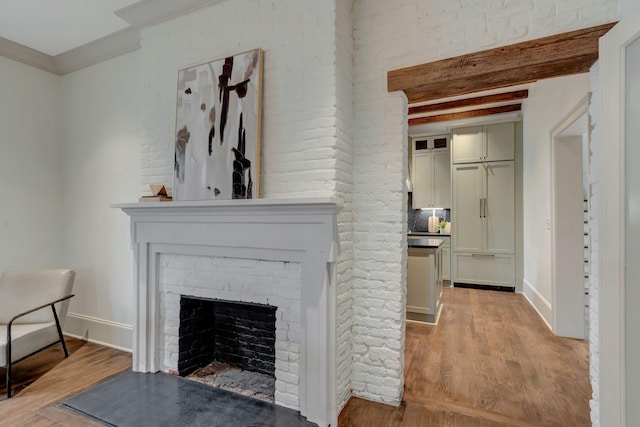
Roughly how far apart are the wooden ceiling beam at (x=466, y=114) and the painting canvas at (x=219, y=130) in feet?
13.5

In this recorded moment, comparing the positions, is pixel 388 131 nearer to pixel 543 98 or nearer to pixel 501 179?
pixel 543 98

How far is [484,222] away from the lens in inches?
218

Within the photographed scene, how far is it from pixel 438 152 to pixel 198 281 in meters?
5.23

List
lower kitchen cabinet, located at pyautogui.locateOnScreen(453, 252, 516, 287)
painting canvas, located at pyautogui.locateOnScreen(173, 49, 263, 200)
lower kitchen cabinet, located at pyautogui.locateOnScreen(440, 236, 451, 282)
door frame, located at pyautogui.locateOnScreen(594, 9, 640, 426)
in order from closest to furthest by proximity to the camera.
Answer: door frame, located at pyautogui.locateOnScreen(594, 9, 640, 426) < painting canvas, located at pyautogui.locateOnScreen(173, 49, 263, 200) < lower kitchen cabinet, located at pyautogui.locateOnScreen(453, 252, 516, 287) < lower kitchen cabinet, located at pyautogui.locateOnScreen(440, 236, 451, 282)

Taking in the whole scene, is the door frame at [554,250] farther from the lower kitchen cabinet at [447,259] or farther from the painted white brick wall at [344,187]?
the painted white brick wall at [344,187]

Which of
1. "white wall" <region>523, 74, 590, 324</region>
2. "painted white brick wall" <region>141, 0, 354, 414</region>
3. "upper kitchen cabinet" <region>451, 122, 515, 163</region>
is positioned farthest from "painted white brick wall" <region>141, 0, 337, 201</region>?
"upper kitchen cabinet" <region>451, 122, 515, 163</region>

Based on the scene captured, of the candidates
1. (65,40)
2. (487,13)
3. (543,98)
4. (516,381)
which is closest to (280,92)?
(487,13)

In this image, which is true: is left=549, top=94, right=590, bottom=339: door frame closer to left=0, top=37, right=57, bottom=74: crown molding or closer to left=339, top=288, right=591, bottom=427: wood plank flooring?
left=339, top=288, right=591, bottom=427: wood plank flooring

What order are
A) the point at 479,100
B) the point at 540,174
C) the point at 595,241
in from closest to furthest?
the point at 595,241
the point at 540,174
the point at 479,100

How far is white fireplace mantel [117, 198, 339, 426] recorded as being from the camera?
1.97 meters

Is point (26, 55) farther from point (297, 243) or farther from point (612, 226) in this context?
point (612, 226)

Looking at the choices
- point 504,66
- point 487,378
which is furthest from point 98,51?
point 487,378

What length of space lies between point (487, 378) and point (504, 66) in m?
2.33

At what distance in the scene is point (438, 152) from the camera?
6176mm
